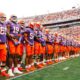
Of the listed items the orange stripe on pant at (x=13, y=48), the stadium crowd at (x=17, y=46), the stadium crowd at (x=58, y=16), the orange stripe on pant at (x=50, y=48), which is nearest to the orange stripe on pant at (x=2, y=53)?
the stadium crowd at (x=17, y=46)

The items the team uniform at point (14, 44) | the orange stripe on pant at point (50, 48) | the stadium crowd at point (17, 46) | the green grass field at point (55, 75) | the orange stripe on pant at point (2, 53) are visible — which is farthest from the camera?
the orange stripe on pant at point (50, 48)

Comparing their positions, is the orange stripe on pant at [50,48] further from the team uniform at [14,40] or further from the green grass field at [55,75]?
the team uniform at [14,40]

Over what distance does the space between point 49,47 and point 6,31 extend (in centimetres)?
946

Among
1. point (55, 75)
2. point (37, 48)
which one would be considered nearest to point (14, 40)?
point (55, 75)

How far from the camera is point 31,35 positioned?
16.4 metres

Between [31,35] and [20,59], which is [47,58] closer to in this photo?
[31,35]

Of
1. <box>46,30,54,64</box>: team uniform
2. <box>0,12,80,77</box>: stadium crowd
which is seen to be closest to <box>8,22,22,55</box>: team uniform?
<box>0,12,80,77</box>: stadium crowd

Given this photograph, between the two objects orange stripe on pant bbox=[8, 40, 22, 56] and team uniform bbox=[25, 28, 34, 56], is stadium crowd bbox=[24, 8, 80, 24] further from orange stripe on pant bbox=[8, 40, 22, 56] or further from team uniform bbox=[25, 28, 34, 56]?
orange stripe on pant bbox=[8, 40, 22, 56]

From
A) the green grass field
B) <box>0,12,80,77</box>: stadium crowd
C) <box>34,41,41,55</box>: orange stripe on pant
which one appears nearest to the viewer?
the green grass field

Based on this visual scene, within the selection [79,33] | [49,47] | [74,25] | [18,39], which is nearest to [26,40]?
[18,39]

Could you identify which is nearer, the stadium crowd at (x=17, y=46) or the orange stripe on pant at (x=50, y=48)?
the stadium crowd at (x=17, y=46)

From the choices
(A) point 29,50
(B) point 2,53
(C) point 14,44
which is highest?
(C) point 14,44

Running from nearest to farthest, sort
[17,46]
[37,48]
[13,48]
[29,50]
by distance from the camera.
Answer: [13,48] → [17,46] → [29,50] → [37,48]

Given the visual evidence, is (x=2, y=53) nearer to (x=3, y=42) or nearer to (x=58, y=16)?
(x=3, y=42)
